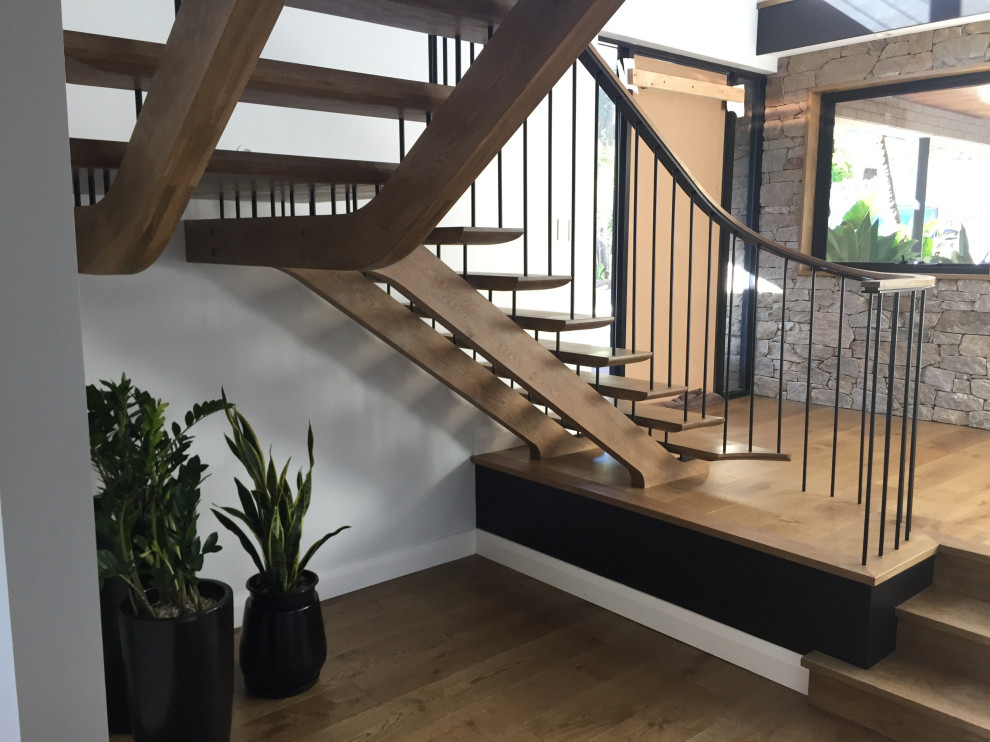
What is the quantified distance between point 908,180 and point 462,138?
3933mm

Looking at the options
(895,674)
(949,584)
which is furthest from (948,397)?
(895,674)

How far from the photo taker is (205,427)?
2.90 meters

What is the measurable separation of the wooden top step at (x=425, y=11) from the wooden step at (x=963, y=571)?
6.94 feet

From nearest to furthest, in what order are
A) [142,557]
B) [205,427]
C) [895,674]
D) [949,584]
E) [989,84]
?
[142,557], [895,674], [949,584], [205,427], [989,84]

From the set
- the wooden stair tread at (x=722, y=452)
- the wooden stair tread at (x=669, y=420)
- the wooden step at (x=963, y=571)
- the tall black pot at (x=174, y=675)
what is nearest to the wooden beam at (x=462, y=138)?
the tall black pot at (x=174, y=675)

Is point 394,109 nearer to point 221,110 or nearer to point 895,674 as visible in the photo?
point 221,110

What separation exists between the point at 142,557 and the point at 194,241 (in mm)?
1069

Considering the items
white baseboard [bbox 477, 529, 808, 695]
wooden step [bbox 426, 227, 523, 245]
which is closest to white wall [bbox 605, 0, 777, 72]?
wooden step [bbox 426, 227, 523, 245]

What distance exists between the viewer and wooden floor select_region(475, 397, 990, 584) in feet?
8.48

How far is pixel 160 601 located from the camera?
86.1 inches

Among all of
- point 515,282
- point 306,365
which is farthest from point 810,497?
point 306,365

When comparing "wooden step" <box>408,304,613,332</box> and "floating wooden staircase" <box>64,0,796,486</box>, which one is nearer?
"floating wooden staircase" <box>64,0,796,486</box>

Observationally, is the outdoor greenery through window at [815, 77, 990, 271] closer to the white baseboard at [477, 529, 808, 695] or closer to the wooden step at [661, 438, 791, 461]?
the wooden step at [661, 438, 791, 461]

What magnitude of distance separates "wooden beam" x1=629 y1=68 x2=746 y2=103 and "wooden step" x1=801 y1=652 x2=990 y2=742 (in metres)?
3.05
